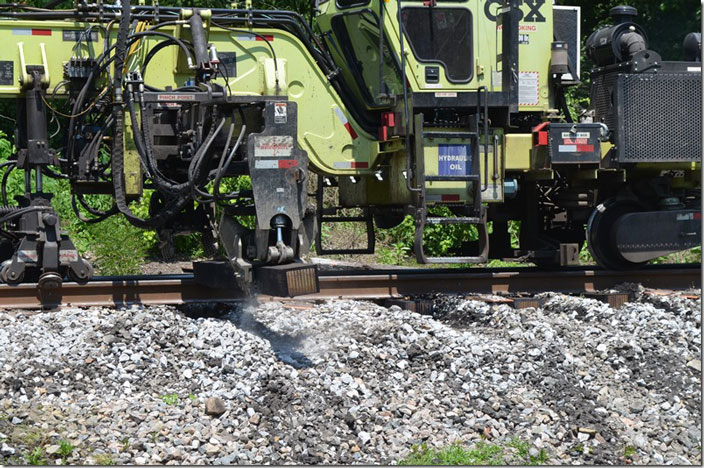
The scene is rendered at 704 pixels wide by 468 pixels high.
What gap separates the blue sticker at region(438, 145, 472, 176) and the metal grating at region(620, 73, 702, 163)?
5.29 feet

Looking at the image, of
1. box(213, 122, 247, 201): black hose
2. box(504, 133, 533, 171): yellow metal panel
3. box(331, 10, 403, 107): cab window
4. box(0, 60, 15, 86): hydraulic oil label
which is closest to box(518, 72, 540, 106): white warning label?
box(504, 133, 533, 171): yellow metal panel

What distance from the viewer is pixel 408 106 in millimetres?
9617

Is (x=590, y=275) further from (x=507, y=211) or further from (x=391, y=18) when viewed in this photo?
(x=391, y=18)

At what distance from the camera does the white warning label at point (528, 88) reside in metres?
9.95

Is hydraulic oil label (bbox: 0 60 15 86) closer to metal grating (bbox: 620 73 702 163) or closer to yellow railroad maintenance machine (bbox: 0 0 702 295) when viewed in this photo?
yellow railroad maintenance machine (bbox: 0 0 702 295)

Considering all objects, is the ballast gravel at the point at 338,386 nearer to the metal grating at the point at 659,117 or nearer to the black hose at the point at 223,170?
the black hose at the point at 223,170

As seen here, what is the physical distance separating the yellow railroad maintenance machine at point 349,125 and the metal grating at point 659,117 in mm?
14

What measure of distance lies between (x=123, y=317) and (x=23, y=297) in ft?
3.81

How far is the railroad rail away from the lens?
28.8 ft

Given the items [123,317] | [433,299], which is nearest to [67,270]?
[123,317]

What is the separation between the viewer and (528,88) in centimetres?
998

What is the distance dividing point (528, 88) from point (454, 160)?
1162mm

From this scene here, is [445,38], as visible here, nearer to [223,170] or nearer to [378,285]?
[378,285]

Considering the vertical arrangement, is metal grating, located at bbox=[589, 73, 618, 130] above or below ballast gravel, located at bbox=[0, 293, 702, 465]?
above
